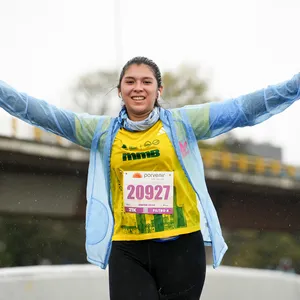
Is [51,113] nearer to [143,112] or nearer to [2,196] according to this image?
[143,112]

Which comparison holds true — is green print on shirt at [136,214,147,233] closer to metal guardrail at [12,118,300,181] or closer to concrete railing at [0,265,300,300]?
concrete railing at [0,265,300,300]

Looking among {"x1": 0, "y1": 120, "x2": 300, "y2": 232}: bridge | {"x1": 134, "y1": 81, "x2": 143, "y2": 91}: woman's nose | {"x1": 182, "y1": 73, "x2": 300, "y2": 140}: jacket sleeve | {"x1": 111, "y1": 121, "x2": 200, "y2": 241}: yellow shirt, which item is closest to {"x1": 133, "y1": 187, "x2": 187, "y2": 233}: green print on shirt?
{"x1": 111, "y1": 121, "x2": 200, "y2": 241}: yellow shirt

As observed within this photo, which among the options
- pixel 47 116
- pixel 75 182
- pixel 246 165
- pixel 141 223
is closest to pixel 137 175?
pixel 141 223

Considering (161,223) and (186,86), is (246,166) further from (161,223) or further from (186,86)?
(161,223)

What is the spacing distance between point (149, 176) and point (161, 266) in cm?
40

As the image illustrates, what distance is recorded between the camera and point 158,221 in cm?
297

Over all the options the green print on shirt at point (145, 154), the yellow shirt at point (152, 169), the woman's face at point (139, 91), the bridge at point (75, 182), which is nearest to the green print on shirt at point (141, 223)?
the yellow shirt at point (152, 169)

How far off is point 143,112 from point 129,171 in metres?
0.27

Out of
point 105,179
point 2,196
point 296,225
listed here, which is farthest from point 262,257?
point 105,179

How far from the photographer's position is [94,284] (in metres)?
6.07

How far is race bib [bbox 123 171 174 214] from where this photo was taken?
2.98 m

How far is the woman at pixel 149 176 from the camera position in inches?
117

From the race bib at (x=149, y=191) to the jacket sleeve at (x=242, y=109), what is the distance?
29cm

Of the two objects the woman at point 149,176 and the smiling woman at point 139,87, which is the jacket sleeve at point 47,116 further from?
the smiling woman at point 139,87
